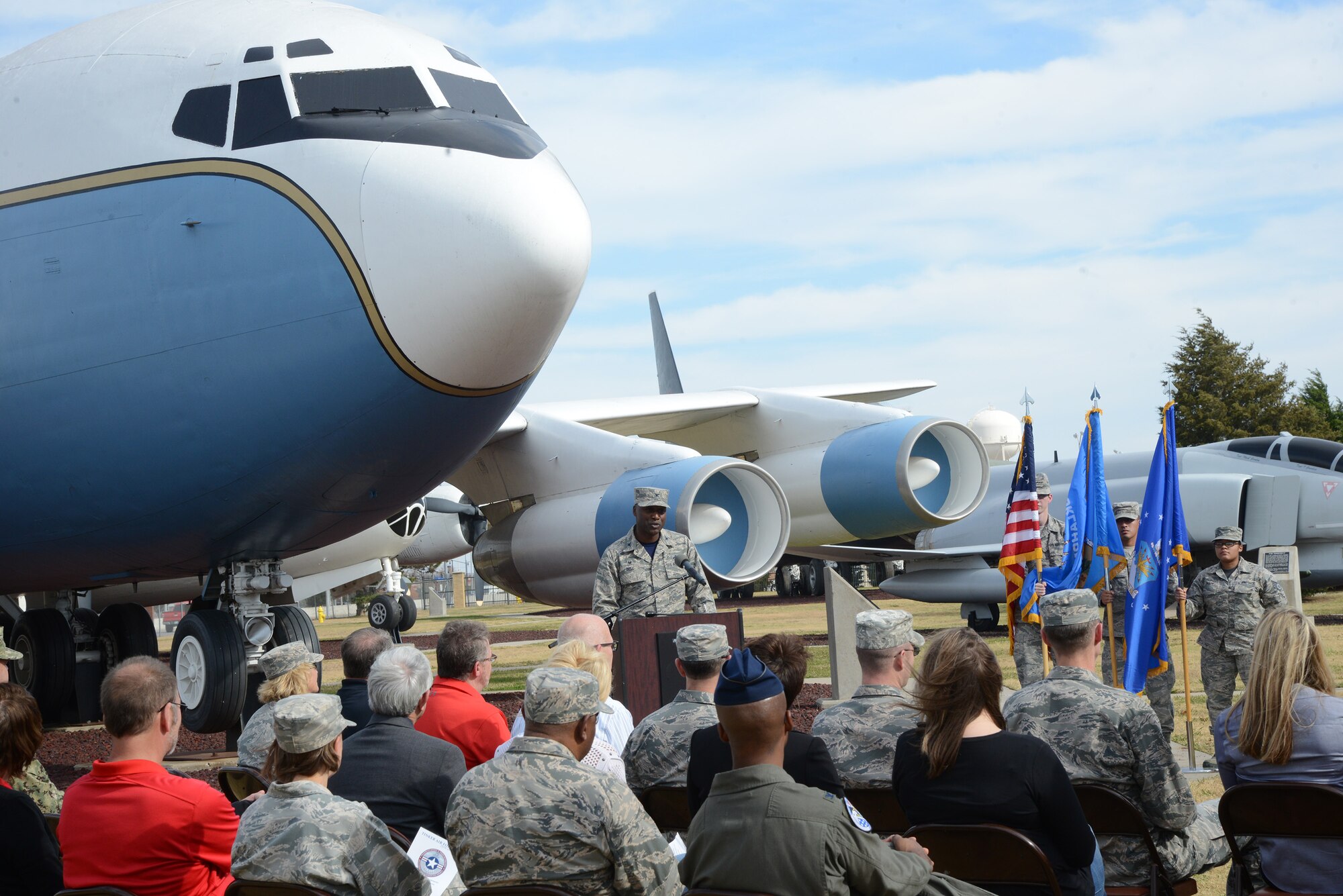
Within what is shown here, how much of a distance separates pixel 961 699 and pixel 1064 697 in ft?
2.40

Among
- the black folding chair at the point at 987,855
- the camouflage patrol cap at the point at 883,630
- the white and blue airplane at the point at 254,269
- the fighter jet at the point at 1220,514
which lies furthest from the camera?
the fighter jet at the point at 1220,514

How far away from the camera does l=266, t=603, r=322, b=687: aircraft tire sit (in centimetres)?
822

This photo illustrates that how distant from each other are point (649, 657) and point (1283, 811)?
4082mm

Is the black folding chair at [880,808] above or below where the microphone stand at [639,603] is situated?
below

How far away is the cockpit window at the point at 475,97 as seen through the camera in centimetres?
706

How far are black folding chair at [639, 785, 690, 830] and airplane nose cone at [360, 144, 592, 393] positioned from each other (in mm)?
2859

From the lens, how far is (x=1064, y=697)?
4051 mm

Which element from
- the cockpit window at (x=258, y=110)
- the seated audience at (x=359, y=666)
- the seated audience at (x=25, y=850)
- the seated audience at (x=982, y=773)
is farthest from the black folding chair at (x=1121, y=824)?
the cockpit window at (x=258, y=110)

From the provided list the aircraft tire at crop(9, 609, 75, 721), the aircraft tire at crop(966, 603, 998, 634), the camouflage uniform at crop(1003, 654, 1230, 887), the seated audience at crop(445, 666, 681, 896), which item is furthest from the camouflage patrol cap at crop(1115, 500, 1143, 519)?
the aircraft tire at crop(966, 603, 998, 634)

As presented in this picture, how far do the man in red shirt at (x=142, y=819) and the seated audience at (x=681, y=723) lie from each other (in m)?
1.33

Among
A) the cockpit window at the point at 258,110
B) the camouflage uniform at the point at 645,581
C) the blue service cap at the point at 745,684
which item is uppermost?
Answer: the cockpit window at the point at 258,110

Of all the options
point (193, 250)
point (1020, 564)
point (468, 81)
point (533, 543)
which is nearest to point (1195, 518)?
point (1020, 564)

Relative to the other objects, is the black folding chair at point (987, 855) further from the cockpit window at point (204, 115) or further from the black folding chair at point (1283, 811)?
the cockpit window at point (204, 115)

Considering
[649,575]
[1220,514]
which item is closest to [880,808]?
[649,575]
